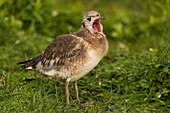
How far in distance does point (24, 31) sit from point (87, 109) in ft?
11.5

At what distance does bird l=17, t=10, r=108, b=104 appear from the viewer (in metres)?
5.93

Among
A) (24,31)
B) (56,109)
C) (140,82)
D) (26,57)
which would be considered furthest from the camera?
(24,31)

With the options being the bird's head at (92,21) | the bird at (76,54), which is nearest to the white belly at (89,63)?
the bird at (76,54)

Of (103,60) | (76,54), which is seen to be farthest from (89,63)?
(103,60)

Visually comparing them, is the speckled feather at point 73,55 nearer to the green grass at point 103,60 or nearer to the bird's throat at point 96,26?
the bird's throat at point 96,26

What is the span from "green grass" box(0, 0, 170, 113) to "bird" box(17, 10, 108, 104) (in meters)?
0.28

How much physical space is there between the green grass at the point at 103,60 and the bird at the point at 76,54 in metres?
0.28

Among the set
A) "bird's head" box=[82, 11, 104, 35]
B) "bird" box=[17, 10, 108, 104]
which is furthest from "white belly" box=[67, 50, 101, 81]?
"bird's head" box=[82, 11, 104, 35]

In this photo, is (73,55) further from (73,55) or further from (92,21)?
(92,21)

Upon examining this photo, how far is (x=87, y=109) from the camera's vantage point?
5945 millimetres

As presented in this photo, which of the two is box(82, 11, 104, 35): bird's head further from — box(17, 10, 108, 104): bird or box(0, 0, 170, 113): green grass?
box(0, 0, 170, 113): green grass

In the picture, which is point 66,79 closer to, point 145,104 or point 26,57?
point 145,104

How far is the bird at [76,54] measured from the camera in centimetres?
593

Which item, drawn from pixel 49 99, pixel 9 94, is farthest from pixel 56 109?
pixel 9 94
